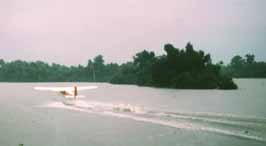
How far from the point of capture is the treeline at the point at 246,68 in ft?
417

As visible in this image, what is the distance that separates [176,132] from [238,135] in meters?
3.52

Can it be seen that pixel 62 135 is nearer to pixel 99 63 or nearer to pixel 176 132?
pixel 176 132

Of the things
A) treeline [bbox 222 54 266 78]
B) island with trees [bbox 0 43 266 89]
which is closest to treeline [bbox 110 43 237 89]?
island with trees [bbox 0 43 266 89]

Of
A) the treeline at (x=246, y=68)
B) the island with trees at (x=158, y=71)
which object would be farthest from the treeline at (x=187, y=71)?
the treeline at (x=246, y=68)

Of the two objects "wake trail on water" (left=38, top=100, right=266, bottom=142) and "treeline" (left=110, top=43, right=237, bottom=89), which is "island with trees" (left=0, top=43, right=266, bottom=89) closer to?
"treeline" (left=110, top=43, right=237, bottom=89)

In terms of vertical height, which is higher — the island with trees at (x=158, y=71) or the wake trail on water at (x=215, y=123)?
the island with trees at (x=158, y=71)

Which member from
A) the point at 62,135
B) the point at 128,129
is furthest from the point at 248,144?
the point at 62,135

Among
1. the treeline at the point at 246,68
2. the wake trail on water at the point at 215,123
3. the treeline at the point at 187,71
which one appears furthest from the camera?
the treeline at the point at 246,68

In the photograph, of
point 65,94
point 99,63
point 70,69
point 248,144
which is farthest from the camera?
point 70,69

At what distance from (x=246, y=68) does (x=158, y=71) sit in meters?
59.9

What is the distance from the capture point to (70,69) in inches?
6289

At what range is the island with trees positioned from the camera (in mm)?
77438

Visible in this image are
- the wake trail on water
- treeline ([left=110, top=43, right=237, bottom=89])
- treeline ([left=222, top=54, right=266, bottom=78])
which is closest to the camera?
the wake trail on water

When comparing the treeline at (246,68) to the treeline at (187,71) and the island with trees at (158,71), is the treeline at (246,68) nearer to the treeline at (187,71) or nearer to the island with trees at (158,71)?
the island with trees at (158,71)
